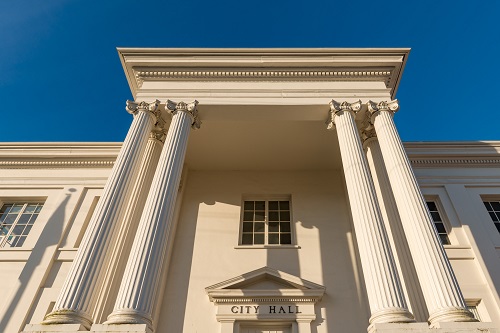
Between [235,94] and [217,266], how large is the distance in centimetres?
537

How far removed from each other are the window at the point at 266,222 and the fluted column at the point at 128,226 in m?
3.82

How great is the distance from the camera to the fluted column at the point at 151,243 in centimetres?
678

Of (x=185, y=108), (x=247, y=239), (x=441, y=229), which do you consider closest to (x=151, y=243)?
(x=185, y=108)

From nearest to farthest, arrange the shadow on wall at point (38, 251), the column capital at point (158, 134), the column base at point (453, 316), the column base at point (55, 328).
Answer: the column base at point (55, 328) < the column base at point (453, 316) < the shadow on wall at point (38, 251) < the column capital at point (158, 134)

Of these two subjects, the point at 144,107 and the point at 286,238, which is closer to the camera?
the point at 144,107

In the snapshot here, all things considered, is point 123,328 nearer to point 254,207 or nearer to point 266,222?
point 266,222

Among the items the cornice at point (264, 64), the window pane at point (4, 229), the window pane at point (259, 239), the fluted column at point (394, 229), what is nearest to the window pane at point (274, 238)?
the window pane at point (259, 239)

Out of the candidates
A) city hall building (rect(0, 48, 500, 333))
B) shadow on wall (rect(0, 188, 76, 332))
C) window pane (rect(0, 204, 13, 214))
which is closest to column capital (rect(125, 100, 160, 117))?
city hall building (rect(0, 48, 500, 333))

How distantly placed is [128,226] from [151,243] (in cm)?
218

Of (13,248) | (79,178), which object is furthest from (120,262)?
(79,178)

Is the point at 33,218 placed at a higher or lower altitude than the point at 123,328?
higher

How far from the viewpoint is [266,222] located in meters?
12.9

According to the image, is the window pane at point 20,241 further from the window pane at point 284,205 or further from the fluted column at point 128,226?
the window pane at point 284,205

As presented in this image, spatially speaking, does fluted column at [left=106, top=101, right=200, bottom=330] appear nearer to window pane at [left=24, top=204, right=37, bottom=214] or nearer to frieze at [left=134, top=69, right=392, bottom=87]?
frieze at [left=134, top=69, right=392, bottom=87]
